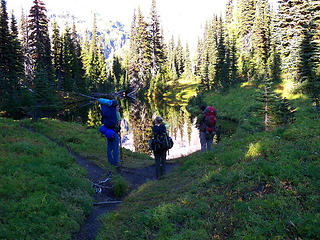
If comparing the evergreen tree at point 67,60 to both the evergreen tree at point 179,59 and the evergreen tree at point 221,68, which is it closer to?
the evergreen tree at point 221,68

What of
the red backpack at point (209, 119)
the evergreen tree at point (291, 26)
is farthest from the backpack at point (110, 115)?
the evergreen tree at point (291, 26)

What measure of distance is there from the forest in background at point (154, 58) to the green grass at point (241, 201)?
9.37 meters

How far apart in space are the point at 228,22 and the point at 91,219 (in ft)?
268

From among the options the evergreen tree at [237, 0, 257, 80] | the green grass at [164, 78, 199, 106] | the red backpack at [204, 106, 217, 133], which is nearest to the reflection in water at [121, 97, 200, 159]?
the red backpack at [204, 106, 217, 133]

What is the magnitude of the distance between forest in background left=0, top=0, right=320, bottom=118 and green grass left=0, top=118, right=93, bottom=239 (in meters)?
9.02

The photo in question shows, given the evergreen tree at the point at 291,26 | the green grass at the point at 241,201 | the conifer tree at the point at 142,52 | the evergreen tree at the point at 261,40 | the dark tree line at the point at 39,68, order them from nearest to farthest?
the green grass at the point at 241,201 < the dark tree line at the point at 39,68 < the evergreen tree at the point at 291,26 < the evergreen tree at the point at 261,40 < the conifer tree at the point at 142,52

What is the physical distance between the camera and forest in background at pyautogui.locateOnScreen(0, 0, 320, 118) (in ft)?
62.4

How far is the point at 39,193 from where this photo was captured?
20.8 ft

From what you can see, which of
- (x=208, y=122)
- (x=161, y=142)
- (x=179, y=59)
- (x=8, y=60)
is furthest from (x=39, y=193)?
(x=179, y=59)

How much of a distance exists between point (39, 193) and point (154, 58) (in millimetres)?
60963

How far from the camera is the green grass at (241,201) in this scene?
14.2ft

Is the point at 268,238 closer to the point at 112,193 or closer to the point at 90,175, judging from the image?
the point at 112,193

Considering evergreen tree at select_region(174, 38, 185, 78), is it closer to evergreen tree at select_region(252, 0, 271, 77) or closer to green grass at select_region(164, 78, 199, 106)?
green grass at select_region(164, 78, 199, 106)

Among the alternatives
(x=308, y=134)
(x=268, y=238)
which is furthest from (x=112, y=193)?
(x=308, y=134)
